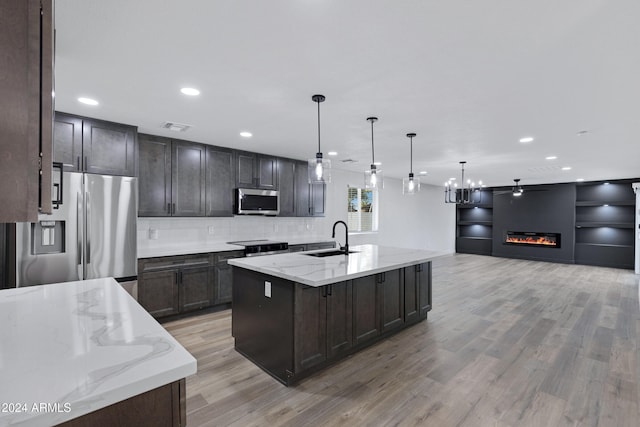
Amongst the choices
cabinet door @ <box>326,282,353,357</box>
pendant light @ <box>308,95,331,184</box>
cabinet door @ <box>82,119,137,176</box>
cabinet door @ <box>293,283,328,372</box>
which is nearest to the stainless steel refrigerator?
cabinet door @ <box>82,119,137,176</box>

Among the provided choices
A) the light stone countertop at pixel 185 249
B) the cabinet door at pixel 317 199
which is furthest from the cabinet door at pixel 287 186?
the light stone countertop at pixel 185 249

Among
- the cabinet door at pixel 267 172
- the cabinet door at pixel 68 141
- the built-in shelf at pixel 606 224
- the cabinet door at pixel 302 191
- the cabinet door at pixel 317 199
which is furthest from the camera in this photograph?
the built-in shelf at pixel 606 224

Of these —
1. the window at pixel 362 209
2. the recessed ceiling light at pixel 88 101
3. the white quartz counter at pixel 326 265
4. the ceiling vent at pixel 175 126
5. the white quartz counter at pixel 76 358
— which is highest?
the recessed ceiling light at pixel 88 101

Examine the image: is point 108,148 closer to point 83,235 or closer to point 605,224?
point 83,235

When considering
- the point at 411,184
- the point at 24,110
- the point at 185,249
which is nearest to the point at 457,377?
the point at 411,184

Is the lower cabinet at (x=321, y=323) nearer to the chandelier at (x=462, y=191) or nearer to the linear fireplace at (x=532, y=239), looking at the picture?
the chandelier at (x=462, y=191)

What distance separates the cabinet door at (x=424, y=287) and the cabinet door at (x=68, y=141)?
4.07m

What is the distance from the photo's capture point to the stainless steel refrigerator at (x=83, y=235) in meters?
2.92

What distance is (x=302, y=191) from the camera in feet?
18.8

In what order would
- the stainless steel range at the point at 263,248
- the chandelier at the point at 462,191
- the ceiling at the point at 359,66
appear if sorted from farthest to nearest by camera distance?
the chandelier at the point at 462,191, the stainless steel range at the point at 263,248, the ceiling at the point at 359,66

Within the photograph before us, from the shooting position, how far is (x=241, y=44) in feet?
6.22

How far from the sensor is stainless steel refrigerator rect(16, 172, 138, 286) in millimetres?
2916

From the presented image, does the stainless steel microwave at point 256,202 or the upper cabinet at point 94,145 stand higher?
the upper cabinet at point 94,145

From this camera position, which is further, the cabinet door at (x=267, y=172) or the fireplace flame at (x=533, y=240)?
the fireplace flame at (x=533, y=240)
